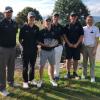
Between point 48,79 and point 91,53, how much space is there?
59.7 inches

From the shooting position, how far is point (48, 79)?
11297mm

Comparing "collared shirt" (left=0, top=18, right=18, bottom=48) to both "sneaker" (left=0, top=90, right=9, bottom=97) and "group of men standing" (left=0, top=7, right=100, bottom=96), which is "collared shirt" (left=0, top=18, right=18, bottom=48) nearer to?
"group of men standing" (left=0, top=7, right=100, bottom=96)

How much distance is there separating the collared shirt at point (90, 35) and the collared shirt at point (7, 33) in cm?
237

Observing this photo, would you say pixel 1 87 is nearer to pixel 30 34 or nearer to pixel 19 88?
pixel 19 88

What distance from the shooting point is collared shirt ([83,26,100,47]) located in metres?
10.8

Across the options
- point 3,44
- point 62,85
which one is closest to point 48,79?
point 62,85

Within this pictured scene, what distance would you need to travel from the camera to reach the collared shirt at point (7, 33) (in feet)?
30.4

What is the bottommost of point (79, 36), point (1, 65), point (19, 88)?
point (19, 88)

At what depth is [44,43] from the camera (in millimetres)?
10039

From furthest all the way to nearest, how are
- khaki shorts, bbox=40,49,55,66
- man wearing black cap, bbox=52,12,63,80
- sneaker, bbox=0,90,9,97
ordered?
man wearing black cap, bbox=52,12,63,80, khaki shorts, bbox=40,49,55,66, sneaker, bbox=0,90,9,97

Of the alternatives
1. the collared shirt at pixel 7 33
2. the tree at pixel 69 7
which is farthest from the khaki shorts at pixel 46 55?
the tree at pixel 69 7

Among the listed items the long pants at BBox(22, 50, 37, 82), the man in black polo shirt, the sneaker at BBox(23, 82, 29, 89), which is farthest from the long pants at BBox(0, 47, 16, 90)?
the man in black polo shirt

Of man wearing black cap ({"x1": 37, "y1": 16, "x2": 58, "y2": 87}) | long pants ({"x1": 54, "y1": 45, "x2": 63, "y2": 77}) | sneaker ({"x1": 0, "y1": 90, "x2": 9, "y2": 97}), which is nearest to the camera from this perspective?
sneaker ({"x1": 0, "y1": 90, "x2": 9, "y2": 97})

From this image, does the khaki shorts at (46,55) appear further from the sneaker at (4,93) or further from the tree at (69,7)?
the tree at (69,7)
